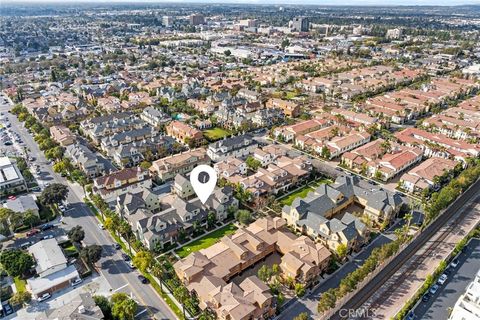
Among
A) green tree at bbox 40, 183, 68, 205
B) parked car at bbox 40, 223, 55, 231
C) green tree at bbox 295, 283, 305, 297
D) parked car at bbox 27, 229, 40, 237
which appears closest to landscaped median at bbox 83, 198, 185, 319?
parked car at bbox 40, 223, 55, 231

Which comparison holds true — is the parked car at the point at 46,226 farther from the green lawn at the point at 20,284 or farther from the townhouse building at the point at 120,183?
the green lawn at the point at 20,284

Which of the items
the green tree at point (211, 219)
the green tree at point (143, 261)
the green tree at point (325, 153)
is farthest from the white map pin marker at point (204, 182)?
the green tree at point (325, 153)

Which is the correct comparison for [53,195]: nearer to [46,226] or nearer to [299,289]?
[46,226]

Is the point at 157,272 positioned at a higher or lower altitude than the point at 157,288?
higher

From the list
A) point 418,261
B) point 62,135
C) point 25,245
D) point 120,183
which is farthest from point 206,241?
point 62,135

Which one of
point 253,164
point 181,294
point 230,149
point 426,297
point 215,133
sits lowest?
point 426,297

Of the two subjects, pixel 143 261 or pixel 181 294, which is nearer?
pixel 181 294

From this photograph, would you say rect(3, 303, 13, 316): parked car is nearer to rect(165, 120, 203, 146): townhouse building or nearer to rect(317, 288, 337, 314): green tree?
rect(317, 288, 337, 314): green tree
